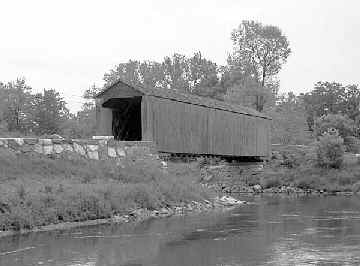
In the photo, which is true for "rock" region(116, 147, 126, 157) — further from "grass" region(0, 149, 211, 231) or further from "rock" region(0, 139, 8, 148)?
"rock" region(0, 139, 8, 148)

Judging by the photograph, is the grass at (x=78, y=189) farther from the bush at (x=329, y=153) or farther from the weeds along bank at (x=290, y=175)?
the bush at (x=329, y=153)

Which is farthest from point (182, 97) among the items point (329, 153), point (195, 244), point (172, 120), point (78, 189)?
point (195, 244)

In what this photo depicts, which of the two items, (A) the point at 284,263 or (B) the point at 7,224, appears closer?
(A) the point at 284,263

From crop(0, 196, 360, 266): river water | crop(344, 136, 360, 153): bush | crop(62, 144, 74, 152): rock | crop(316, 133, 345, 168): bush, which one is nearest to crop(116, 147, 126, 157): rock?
crop(62, 144, 74, 152): rock

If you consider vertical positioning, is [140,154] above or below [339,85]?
below

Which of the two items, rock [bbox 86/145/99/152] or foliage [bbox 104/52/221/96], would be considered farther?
foliage [bbox 104/52/221/96]

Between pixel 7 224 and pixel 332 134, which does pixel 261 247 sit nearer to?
pixel 7 224

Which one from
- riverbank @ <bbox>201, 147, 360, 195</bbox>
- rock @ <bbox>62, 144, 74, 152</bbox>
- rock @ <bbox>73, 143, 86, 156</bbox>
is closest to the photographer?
rock @ <bbox>62, 144, 74, 152</bbox>

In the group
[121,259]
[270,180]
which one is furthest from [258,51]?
[121,259]

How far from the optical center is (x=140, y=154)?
24906 mm

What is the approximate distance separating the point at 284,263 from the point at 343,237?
427 cm

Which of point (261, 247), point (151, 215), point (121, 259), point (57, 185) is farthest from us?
point (151, 215)

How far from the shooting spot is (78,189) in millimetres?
17391

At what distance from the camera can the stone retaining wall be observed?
65.1 feet
